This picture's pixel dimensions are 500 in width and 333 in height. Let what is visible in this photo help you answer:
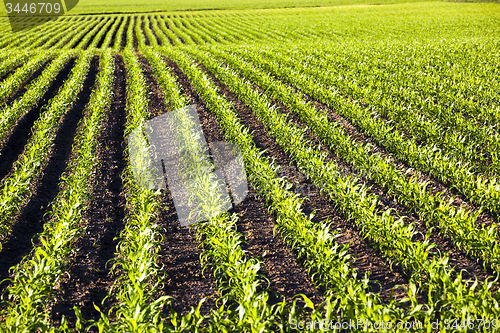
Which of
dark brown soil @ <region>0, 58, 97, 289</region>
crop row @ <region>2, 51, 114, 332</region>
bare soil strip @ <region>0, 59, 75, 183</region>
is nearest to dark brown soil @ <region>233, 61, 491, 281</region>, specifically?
crop row @ <region>2, 51, 114, 332</region>

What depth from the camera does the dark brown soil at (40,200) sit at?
5.43 meters

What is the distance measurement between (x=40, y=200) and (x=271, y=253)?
5280mm

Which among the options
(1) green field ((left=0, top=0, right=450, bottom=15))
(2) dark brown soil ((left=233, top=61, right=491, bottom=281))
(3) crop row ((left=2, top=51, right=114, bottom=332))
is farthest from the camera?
(1) green field ((left=0, top=0, right=450, bottom=15))

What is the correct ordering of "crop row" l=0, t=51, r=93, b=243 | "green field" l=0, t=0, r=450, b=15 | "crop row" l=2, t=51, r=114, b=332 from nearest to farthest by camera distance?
"crop row" l=2, t=51, r=114, b=332 < "crop row" l=0, t=51, r=93, b=243 < "green field" l=0, t=0, r=450, b=15

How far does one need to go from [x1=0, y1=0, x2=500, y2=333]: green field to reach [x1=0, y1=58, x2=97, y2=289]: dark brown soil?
0.14 feet

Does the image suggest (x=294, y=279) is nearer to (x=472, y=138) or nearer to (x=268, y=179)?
(x=268, y=179)

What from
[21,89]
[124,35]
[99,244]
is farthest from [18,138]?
[124,35]

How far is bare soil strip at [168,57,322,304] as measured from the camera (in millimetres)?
4645

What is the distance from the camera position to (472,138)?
8.74m

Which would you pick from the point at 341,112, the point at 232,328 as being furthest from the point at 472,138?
the point at 232,328

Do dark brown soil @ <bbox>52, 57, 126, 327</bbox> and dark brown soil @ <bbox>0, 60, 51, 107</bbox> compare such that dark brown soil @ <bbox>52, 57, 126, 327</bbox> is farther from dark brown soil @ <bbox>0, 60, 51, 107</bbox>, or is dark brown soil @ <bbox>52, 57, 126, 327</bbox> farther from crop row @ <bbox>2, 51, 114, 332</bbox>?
dark brown soil @ <bbox>0, 60, 51, 107</bbox>

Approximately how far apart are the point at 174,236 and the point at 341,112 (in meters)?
7.49

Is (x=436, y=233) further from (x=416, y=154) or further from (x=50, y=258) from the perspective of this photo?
(x=50, y=258)

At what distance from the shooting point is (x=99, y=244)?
18.3ft
